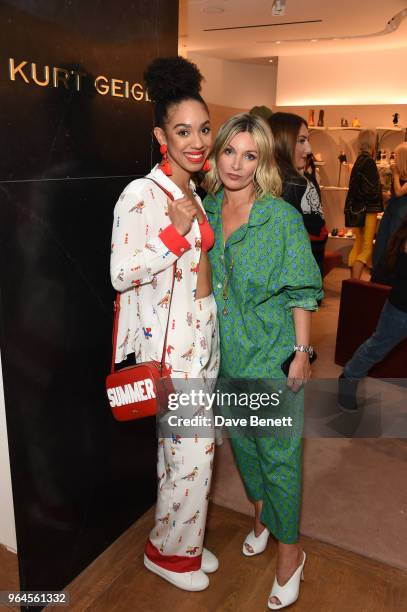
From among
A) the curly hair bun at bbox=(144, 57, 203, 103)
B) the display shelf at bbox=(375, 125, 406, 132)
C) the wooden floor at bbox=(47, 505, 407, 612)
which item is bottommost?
the wooden floor at bbox=(47, 505, 407, 612)

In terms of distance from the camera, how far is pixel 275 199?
5.95ft

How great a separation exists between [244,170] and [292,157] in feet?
3.96

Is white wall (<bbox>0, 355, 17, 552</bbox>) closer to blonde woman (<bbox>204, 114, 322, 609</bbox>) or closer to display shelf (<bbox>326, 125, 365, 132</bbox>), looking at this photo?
blonde woman (<bbox>204, 114, 322, 609</bbox>)

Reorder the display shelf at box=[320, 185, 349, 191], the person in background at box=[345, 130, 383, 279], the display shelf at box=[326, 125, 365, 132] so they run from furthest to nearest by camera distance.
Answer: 1. the display shelf at box=[320, 185, 349, 191]
2. the display shelf at box=[326, 125, 365, 132]
3. the person in background at box=[345, 130, 383, 279]

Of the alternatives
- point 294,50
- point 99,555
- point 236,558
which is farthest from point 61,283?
point 294,50

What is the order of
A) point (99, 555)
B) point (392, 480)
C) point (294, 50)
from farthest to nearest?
point (294, 50), point (392, 480), point (99, 555)

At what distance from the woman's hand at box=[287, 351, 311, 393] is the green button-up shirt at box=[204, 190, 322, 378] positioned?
36 millimetres

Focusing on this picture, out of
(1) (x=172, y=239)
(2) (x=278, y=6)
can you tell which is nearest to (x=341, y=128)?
(2) (x=278, y=6)

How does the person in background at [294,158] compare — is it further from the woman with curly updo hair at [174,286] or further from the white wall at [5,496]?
the white wall at [5,496]

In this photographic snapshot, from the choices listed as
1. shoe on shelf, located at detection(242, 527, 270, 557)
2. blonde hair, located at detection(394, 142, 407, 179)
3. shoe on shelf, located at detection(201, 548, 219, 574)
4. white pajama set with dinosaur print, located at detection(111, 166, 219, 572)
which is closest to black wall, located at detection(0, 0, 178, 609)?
white pajama set with dinosaur print, located at detection(111, 166, 219, 572)

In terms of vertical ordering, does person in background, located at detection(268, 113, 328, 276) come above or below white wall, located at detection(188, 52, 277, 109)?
below

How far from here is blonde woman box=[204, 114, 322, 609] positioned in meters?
1.78

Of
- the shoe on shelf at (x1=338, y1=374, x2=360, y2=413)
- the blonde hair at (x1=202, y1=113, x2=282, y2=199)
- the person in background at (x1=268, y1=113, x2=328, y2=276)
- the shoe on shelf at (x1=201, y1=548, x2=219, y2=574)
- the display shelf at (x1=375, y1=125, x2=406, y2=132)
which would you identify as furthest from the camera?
the display shelf at (x1=375, y1=125, x2=406, y2=132)

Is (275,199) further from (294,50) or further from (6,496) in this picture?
(294,50)
